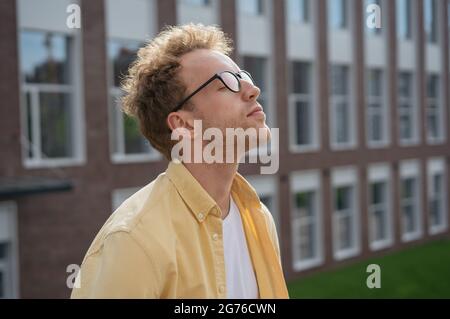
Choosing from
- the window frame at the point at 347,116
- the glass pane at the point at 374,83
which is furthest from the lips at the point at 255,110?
the glass pane at the point at 374,83

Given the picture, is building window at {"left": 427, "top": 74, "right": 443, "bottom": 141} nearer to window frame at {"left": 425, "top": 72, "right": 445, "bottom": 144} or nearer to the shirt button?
window frame at {"left": 425, "top": 72, "right": 445, "bottom": 144}

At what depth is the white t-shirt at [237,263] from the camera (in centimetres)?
185

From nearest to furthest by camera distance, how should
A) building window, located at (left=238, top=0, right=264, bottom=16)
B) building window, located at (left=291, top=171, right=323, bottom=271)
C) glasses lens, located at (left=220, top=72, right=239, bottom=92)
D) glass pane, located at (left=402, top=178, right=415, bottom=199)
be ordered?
1. glasses lens, located at (left=220, top=72, right=239, bottom=92)
2. building window, located at (left=238, top=0, right=264, bottom=16)
3. building window, located at (left=291, top=171, right=323, bottom=271)
4. glass pane, located at (left=402, top=178, right=415, bottom=199)

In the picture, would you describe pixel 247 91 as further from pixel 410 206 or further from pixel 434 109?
pixel 434 109

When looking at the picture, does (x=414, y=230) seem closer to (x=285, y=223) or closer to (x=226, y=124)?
(x=285, y=223)

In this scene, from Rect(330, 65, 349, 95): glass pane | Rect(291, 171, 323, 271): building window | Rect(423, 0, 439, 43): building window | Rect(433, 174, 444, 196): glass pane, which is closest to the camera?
Rect(291, 171, 323, 271): building window

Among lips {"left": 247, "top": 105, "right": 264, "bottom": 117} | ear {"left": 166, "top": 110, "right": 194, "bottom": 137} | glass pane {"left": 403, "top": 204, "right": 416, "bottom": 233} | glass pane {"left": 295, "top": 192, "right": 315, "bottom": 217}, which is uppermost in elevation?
lips {"left": 247, "top": 105, "right": 264, "bottom": 117}

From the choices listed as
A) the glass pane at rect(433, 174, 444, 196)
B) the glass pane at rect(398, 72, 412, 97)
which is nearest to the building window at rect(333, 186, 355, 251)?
the glass pane at rect(398, 72, 412, 97)

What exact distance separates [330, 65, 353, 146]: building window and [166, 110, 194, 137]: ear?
1457 cm

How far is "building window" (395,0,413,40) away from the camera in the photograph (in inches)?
765

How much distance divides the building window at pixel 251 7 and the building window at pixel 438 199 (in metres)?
10.8

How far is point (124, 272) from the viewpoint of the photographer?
1558mm

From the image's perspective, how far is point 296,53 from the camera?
15.0 m

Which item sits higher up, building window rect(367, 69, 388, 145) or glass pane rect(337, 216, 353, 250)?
building window rect(367, 69, 388, 145)
